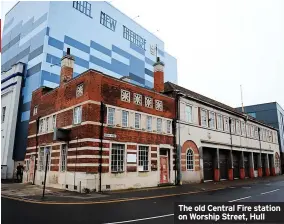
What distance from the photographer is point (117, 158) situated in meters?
18.5

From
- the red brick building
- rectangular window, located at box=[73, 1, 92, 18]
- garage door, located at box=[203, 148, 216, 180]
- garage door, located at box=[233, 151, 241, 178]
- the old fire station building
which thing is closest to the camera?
the red brick building

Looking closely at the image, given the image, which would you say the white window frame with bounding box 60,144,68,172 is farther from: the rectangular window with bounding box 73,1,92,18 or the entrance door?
the rectangular window with bounding box 73,1,92,18

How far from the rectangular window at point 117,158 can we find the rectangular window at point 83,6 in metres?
27.9

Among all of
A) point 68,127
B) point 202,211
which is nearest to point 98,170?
point 68,127

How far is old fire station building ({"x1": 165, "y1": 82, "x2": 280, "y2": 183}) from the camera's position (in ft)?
81.0

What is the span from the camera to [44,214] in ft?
30.7

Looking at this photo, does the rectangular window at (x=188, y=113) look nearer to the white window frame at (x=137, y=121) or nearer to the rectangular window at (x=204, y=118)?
the rectangular window at (x=204, y=118)

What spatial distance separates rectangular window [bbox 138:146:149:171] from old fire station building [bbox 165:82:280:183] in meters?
4.14

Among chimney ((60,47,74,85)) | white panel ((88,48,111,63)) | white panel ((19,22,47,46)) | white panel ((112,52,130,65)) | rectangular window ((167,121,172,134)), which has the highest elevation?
white panel ((112,52,130,65))

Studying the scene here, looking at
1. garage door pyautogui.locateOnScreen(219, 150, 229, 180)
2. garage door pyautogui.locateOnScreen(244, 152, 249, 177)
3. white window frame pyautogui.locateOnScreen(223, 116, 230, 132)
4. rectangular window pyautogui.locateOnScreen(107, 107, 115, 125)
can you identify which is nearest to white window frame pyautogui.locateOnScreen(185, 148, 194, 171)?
garage door pyautogui.locateOnScreen(219, 150, 229, 180)

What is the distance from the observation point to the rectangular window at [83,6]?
38438mm

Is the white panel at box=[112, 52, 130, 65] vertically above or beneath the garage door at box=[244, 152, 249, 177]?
above

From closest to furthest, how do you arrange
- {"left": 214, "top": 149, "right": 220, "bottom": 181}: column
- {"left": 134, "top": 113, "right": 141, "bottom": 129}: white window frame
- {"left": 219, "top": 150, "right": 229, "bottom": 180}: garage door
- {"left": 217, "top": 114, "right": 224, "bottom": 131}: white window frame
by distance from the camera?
{"left": 134, "top": 113, "right": 141, "bottom": 129}: white window frame < {"left": 214, "top": 149, "right": 220, "bottom": 181}: column < {"left": 219, "top": 150, "right": 229, "bottom": 180}: garage door < {"left": 217, "top": 114, "right": 224, "bottom": 131}: white window frame

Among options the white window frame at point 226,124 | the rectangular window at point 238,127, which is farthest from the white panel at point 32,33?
the rectangular window at point 238,127
